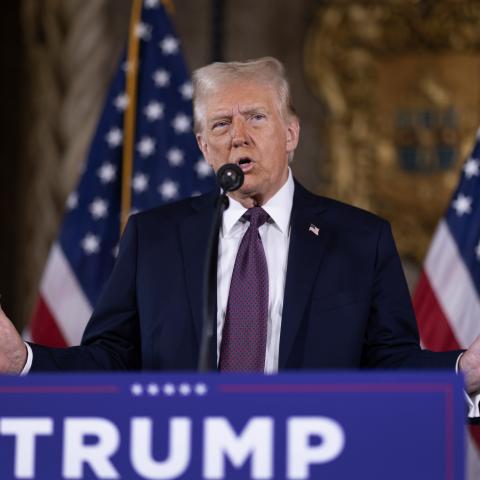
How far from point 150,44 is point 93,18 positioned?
1.18 m

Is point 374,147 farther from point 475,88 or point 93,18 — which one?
point 93,18

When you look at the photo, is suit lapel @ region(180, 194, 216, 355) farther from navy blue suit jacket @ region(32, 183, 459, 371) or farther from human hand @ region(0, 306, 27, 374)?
human hand @ region(0, 306, 27, 374)

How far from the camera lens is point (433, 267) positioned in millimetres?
4383

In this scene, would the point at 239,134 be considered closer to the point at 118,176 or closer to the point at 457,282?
the point at 457,282

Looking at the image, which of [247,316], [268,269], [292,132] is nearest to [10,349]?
[247,316]

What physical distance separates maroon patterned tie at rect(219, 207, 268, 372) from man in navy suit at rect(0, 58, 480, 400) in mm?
14

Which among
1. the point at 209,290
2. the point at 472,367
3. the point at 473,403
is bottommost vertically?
the point at 473,403

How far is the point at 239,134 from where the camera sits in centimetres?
296

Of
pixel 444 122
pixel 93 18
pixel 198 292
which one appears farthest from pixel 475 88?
pixel 198 292

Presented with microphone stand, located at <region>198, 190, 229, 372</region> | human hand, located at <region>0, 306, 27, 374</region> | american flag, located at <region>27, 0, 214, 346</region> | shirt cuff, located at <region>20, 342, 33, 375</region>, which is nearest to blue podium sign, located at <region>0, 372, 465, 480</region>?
microphone stand, located at <region>198, 190, 229, 372</region>

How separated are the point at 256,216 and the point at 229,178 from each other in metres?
0.51

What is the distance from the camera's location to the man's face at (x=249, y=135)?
2969 mm

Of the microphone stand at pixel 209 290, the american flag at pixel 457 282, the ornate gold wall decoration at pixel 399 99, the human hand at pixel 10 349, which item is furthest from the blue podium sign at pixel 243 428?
the ornate gold wall decoration at pixel 399 99

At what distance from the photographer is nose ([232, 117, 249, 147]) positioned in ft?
9.71
